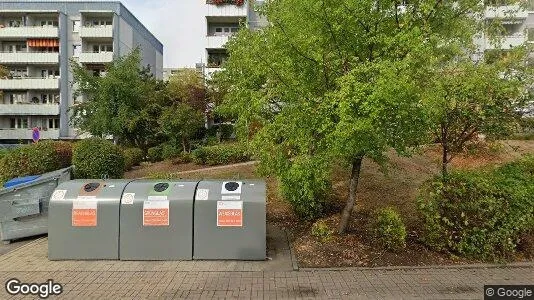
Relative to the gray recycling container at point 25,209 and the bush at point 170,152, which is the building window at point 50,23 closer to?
the bush at point 170,152

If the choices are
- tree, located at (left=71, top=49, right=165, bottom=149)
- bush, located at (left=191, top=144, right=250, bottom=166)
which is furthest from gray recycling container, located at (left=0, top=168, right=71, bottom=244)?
tree, located at (left=71, top=49, right=165, bottom=149)

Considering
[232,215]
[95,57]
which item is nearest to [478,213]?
[232,215]

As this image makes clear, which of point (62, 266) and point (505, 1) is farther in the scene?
point (505, 1)

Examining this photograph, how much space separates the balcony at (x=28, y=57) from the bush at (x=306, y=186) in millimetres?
33334

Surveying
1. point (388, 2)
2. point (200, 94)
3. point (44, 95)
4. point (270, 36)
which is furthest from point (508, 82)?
point (44, 95)

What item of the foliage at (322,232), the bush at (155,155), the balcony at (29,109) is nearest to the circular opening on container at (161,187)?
the foliage at (322,232)

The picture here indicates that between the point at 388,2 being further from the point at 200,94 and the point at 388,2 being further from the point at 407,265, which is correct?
the point at 200,94

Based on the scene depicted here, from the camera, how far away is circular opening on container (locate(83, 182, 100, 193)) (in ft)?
21.2

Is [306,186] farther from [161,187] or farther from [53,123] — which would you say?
[53,123]

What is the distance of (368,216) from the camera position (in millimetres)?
8336

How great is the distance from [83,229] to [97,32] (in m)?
30.9

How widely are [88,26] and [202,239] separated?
32.9 m

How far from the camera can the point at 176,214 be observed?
20.5 feet

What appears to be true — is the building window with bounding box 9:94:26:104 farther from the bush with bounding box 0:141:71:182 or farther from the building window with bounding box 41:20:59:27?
the bush with bounding box 0:141:71:182
